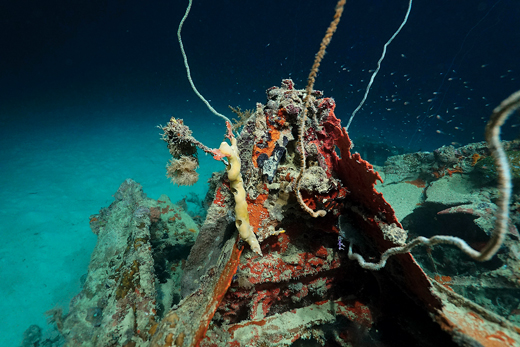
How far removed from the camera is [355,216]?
226 centimetres

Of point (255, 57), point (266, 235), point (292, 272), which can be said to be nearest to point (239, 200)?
point (266, 235)

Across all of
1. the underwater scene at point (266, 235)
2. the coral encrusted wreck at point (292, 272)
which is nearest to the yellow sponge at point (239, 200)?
the underwater scene at point (266, 235)

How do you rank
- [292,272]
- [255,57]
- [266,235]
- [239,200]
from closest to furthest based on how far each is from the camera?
1. [239,200]
2. [266,235]
3. [292,272]
4. [255,57]

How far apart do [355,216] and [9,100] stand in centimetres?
4789

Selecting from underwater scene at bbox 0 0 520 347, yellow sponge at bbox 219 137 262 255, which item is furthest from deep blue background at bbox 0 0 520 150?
yellow sponge at bbox 219 137 262 255

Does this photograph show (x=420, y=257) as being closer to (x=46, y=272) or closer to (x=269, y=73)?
(x=46, y=272)

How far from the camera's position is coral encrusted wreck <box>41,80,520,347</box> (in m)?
1.84

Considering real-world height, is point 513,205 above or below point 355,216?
above

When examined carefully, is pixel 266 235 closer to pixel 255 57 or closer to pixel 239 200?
pixel 239 200

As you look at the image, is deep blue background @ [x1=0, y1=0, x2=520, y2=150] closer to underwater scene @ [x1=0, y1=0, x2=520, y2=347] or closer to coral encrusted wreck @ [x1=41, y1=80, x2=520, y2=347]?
underwater scene @ [x1=0, y1=0, x2=520, y2=347]

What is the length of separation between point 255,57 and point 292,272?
7756cm

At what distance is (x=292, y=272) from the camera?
238cm

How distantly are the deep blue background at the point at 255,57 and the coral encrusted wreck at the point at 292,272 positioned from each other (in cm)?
3015

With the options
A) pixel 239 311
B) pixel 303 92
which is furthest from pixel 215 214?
pixel 303 92
